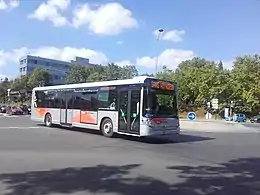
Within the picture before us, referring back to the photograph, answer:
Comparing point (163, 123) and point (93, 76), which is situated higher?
point (93, 76)

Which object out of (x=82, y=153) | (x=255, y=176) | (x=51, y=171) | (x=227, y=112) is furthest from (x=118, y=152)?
(x=227, y=112)

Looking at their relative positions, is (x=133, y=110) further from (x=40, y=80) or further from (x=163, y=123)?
(x=40, y=80)

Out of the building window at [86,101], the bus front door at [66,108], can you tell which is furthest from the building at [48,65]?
the building window at [86,101]

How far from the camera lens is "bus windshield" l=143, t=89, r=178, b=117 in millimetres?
17642

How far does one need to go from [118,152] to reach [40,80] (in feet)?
297

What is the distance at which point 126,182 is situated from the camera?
830 centimetres

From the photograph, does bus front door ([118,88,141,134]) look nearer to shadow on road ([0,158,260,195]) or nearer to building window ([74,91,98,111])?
building window ([74,91,98,111])

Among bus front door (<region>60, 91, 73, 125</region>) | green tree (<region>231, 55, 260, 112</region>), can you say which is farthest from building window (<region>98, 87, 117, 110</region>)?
green tree (<region>231, 55, 260, 112</region>)

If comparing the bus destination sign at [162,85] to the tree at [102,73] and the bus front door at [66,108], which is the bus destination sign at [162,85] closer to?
the bus front door at [66,108]

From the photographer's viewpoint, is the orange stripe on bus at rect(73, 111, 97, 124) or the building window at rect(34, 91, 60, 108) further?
the building window at rect(34, 91, 60, 108)

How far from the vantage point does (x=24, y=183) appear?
26.2 ft

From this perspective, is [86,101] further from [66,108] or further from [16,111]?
[16,111]

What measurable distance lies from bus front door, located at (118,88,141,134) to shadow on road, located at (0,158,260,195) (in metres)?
7.67

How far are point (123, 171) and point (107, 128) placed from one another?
10.4 meters
